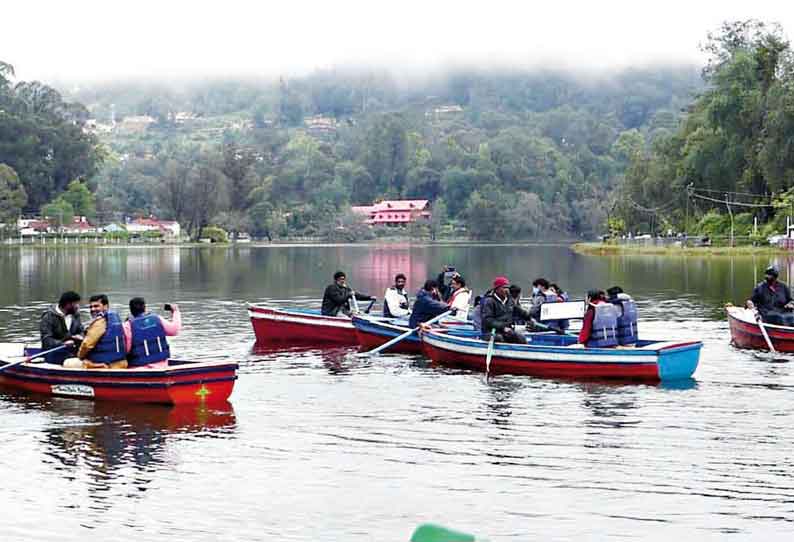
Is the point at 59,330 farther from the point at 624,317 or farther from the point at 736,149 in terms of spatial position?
the point at 736,149

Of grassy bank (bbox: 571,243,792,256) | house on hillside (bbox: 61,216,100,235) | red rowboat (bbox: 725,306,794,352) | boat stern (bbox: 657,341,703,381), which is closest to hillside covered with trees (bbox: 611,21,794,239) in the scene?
grassy bank (bbox: 571,243,792,256)

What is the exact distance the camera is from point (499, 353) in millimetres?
24594

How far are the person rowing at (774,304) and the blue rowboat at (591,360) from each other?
4940 mm

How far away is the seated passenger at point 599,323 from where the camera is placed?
23.6 meters

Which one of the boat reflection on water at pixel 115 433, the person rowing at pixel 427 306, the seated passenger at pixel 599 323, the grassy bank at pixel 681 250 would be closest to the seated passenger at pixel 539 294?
the person rowing at pixel 427 306

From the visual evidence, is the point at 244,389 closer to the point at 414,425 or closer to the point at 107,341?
the point at 107,341

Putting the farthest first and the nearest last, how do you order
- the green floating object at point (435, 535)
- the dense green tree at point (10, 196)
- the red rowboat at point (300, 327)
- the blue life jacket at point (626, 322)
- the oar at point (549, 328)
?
1. the dense green tree at point (10, 196)
2. the red rowboat at point (300, 327)
3. the oar at point (549, 328)
4. the blue life jacket at point (626, 322)
5. the green floating object at point (435, 535)

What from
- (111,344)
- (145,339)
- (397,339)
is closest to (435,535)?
(145,339)

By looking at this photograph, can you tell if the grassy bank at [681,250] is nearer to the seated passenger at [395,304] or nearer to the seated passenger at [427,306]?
the seated passenger at [395,304]

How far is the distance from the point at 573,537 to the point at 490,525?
0.96 m

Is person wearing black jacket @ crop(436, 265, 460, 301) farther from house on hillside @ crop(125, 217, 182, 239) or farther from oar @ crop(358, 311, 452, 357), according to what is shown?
house on hillside @ crop(125, 217, 182, 239)

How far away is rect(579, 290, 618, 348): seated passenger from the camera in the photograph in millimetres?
23562

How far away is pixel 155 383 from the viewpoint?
66.6ft

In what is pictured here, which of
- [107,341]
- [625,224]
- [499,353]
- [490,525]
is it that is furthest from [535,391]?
[625,224]
